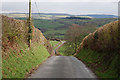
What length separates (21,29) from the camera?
2161 cm

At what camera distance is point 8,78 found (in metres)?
10.8

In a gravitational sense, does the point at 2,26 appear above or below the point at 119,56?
above

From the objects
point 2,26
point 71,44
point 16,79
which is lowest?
point 71,44

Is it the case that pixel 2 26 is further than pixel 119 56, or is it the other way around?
pixel 2 26

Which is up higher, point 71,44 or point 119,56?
point 119,56

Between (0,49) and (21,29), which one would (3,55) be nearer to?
(0,49)

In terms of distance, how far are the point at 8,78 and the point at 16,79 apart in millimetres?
726

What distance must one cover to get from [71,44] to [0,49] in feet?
192

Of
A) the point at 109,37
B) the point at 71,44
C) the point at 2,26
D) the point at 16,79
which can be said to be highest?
the point at 2,26

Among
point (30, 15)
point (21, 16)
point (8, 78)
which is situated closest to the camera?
point (8, 78)

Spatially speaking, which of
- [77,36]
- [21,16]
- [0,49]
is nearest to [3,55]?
[0,49]

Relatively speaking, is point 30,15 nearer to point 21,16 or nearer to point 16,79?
point 21,16

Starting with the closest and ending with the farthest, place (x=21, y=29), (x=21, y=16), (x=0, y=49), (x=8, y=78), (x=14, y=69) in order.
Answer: (x=8, y=78) < (x=14, y=69) < (x=0, y=49) < (x=21, y=29) < (x=21, y=16)

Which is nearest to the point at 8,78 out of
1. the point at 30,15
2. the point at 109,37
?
the point at 109,37
